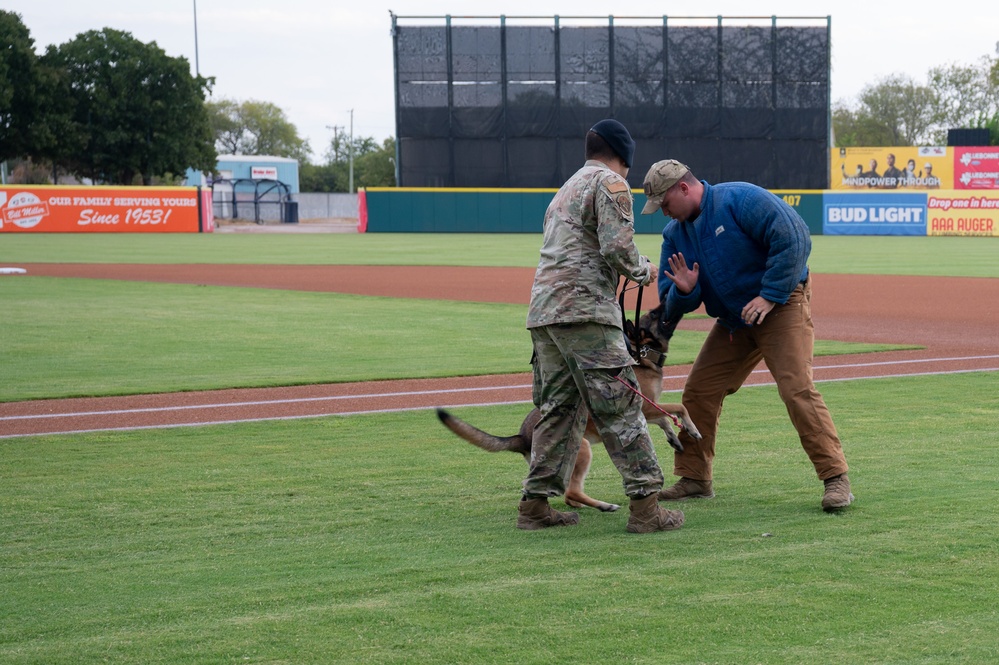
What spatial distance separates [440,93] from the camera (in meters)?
53.7

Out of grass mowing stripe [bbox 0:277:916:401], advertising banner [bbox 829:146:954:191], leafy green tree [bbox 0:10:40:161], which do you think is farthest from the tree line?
grass mowing stripe [bbox 0:277:916:401]

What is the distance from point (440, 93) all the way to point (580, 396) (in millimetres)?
49444

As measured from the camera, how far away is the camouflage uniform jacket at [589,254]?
17.5ft

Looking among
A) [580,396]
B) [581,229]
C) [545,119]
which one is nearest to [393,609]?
[580,396]

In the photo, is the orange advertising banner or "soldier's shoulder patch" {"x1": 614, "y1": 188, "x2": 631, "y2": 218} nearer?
"soldier's shoulder patch" {"x1": 614, "y1": 188, "x2": 631, "y2": 218}

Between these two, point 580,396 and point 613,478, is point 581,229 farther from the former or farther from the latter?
point 613,478

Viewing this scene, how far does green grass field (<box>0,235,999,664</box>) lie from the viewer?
158 inches

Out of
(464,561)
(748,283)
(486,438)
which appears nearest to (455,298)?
(486,438)

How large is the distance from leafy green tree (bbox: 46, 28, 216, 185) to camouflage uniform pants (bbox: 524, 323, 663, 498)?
228 ft

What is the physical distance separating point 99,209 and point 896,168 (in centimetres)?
4509

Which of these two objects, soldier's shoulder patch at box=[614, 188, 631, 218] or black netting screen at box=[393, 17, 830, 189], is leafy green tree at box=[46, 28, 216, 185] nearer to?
black netting screen at box=[393, 17, 830, 189]

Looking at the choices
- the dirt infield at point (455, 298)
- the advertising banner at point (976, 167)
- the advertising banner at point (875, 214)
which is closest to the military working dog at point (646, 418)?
the dirt infield at point (455, 298)

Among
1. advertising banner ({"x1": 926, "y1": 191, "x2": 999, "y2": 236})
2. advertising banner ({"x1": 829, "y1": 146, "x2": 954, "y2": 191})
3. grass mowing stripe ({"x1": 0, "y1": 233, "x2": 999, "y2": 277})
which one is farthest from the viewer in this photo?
advertising banner ({"x1": 829, "y1": 146, "x2": 954, "y2": 191})

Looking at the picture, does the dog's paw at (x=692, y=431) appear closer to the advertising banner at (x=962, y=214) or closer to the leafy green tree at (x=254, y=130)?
the advertising banner at (x=962, y=214)
